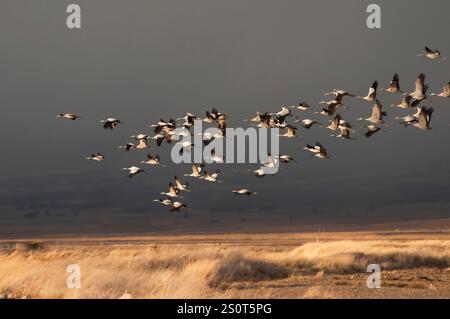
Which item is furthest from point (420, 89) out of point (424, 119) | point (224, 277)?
point (224, 277)

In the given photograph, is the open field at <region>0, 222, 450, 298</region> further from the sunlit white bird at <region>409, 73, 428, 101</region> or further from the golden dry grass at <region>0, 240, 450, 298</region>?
the sunlit white bird at <region>409, 73, 428, 101</region>

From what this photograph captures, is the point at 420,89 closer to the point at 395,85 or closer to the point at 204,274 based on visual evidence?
the point at 395,85

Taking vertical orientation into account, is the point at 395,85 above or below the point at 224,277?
above

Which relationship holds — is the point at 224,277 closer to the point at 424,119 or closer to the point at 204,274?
the point at 204,274

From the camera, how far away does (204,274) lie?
3222 cm

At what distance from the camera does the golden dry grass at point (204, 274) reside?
2742 centimetres

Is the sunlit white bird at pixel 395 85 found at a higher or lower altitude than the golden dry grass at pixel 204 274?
higher

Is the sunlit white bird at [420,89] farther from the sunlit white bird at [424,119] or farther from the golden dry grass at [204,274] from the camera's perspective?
the golden dry grass at [204,274]

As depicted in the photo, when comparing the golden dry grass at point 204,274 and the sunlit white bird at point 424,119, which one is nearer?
the golden dry grass at point 204,274

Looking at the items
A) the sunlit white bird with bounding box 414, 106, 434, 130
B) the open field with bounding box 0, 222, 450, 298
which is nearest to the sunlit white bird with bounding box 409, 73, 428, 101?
A: the sunlit white bird with bounding box 414, 106, 434, 130

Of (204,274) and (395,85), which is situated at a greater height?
(395,85)

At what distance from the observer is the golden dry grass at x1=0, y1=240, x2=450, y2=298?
90.0 ft

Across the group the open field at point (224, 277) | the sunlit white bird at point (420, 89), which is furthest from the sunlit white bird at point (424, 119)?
the open field at point (224, 277)
